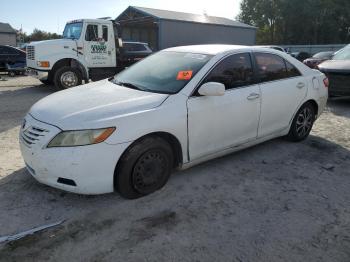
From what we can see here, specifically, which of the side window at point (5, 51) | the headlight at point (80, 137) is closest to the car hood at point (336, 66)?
the headlight at point (80, 137)

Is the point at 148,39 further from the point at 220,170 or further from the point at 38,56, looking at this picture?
the point at 220,170

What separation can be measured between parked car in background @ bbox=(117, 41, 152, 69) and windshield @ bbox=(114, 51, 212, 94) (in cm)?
848

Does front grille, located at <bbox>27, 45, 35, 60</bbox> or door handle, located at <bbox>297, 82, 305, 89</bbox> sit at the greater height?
front grille, located at <bbox>27, 45, 35, 60</bbox>

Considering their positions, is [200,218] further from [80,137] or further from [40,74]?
[40,74]

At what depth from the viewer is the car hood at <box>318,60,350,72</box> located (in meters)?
8.73

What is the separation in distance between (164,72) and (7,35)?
53.8m

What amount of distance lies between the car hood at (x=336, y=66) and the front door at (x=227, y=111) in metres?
5.23

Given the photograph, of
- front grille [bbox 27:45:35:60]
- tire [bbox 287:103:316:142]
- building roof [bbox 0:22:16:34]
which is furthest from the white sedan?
building roof [bbox 0:22:16:34]

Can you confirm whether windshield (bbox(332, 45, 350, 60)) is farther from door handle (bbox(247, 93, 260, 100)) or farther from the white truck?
the white truck

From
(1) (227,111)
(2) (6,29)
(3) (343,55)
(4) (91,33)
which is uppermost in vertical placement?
(2) (6,29)

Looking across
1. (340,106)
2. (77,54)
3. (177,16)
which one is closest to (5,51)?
(77,54)

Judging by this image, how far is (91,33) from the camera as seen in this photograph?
1178 centimetres

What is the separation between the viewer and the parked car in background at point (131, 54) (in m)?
13.1

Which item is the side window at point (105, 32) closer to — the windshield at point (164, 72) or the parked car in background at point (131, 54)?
the parked car in background at point (131, 54)
